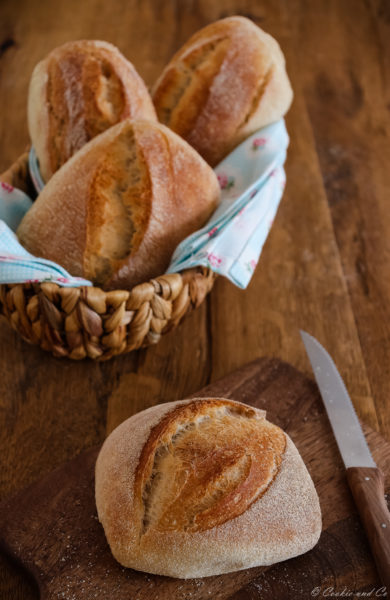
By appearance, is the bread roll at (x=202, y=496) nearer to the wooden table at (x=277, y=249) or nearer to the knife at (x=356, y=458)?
the knife at (x=356, y=458)

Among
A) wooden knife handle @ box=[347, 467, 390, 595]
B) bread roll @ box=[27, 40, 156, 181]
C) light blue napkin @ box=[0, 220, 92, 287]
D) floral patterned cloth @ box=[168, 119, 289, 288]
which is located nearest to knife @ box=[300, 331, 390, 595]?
wooden knife handle @ box=[347, 467, 390, 595]

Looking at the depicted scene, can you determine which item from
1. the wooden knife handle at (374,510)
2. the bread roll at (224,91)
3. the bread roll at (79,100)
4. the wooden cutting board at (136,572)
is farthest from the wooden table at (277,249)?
the bread roll at (79,100)

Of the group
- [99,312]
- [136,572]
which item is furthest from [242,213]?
[136,572]

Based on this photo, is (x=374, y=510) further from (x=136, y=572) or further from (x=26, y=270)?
(x=26, y=270)

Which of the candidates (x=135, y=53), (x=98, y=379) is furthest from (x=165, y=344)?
(x=135, y=53)

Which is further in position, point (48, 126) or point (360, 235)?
point (360, 235)

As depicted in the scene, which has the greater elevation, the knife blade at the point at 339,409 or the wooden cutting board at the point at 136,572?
the knife blade at the point at 339,409

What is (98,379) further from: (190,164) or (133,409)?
(190,164)
